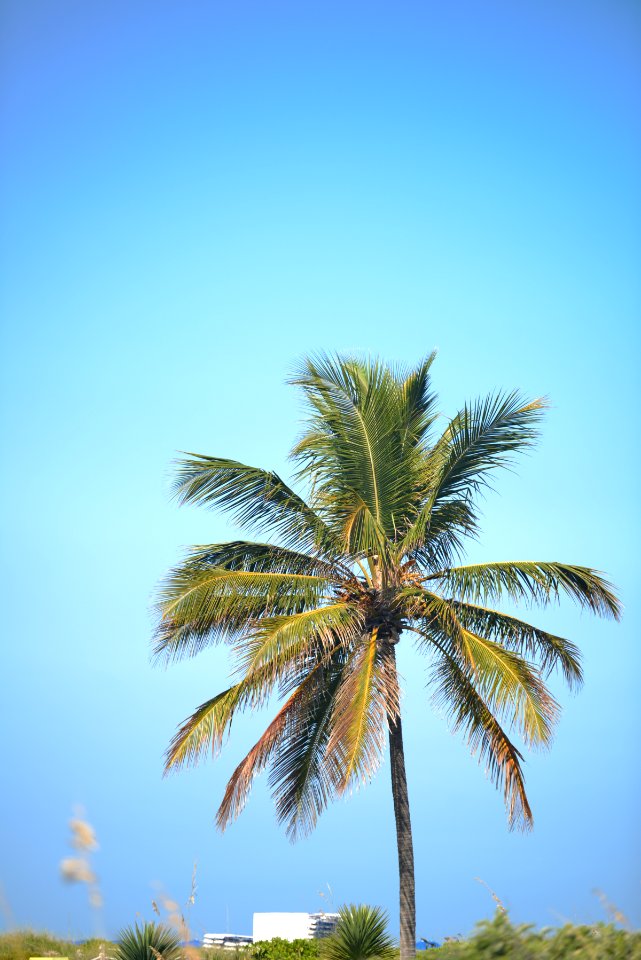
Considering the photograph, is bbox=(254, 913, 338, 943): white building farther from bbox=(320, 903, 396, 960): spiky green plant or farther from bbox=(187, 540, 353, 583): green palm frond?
bbox=(187, 540, 353, 583): green palm frond

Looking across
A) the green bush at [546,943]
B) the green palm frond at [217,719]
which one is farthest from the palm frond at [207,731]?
the green bush at [546,943]

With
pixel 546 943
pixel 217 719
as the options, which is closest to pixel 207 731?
pixel 217 719

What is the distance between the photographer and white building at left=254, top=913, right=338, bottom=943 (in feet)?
61.9

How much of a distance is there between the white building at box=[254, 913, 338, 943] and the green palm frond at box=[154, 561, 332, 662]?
249 inches

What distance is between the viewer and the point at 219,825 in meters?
14.6

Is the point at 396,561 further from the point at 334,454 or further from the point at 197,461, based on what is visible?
the point at 197,461

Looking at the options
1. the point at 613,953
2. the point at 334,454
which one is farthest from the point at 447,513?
the point at 613,953

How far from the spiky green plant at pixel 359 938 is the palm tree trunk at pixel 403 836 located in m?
1.23

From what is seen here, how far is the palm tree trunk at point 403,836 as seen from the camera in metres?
14.2

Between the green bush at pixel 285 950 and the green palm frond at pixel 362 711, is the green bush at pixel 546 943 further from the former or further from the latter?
the green bush at pixel 285 950

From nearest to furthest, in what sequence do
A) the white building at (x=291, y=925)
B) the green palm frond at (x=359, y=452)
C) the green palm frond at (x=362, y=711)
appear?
the green palm frond at (x=362, y=711)
the green palm frond at (x=359, y=452)
the white building at (x=291, y=925)

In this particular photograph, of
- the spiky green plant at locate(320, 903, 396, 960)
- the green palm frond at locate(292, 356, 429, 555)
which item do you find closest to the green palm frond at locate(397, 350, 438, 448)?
the green palm frond at locate(292, 356, 429, 555)

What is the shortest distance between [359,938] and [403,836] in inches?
70.1

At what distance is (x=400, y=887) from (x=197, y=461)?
22.4 ft
